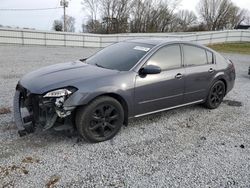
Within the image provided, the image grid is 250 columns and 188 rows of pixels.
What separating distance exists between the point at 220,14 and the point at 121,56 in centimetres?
5657

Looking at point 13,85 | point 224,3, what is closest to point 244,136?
point 13,85

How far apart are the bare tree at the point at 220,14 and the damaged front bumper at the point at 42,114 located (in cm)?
5533

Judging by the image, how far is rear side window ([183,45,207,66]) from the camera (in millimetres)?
4545

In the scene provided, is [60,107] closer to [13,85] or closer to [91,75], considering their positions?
[91,75]

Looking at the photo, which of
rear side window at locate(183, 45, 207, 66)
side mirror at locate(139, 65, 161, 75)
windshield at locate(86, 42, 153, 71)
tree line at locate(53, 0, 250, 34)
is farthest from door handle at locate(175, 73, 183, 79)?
tree line at locate(53, 0, 250, 34)

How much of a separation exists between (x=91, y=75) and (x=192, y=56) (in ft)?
6.93

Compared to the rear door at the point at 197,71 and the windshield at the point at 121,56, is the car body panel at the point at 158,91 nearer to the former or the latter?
the rear door at the point at 197,71

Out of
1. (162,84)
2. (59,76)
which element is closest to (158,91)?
(162,84)

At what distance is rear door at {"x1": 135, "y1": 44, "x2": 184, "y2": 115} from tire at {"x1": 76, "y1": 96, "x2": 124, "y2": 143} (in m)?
0.40

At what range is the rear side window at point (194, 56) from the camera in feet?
14.9

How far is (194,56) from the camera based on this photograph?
4.71 m

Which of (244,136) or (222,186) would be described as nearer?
(222,186)

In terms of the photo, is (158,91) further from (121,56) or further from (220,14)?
(220,14)

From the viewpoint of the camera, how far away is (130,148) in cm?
347
